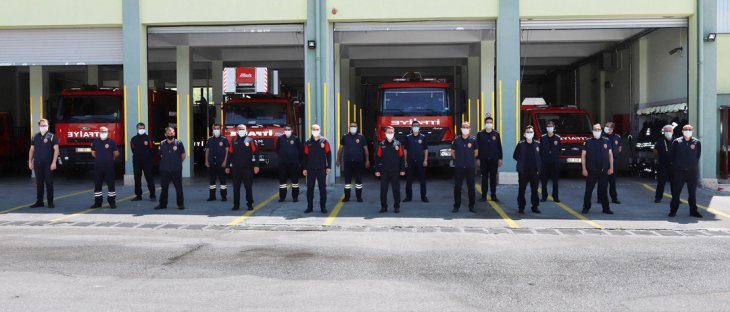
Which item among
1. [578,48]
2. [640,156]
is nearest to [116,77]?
[578,48]

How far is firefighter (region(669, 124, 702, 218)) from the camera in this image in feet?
40.3

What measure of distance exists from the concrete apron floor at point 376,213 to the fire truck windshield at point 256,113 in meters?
3.58

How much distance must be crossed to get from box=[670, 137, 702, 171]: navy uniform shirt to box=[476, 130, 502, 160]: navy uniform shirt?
10.6 ft

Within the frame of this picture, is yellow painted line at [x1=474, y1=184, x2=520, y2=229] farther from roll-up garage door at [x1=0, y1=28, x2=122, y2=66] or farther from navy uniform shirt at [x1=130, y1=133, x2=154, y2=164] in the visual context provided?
roll-up garage door at [x1=0, y1=28, x2=122, y2=66]

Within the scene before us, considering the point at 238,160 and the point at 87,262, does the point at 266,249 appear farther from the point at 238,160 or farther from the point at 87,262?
the point at 238,160

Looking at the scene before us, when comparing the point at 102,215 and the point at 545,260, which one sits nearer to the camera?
the point at 545,260

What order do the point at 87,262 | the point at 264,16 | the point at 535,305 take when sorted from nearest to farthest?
the point at 535,305 < the point at 87,262 < the point at 264,16

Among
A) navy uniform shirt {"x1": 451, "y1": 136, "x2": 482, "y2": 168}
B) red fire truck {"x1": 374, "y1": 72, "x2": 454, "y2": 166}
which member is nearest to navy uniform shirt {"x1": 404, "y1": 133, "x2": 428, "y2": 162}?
navy uniform shirt {"x1": 451, "y1": 136, "x2": 482, "y2": 168}

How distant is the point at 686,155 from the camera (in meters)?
12.3

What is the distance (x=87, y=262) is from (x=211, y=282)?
1856 millimetres

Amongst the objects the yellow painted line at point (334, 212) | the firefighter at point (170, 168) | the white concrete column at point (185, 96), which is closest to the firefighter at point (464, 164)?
the yellow painted line at point (334, 212)

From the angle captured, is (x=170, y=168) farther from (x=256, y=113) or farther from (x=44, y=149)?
(x=256, y=113)

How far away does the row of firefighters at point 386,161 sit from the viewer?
12.8m

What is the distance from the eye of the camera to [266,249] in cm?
891
